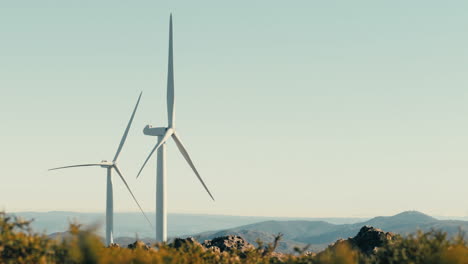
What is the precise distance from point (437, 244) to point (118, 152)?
491 feet

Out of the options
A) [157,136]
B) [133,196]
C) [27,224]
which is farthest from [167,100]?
[27,224]

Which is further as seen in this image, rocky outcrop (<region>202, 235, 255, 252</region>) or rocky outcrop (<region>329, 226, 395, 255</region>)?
rocky outcrop (<region>202, 235, 255, 252</region>)

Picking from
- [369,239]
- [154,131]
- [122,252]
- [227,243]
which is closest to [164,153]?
[154,131]

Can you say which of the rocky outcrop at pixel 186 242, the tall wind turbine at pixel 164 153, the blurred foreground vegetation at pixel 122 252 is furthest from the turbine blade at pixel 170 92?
the blurred foreground vegetation at pixel 122 252

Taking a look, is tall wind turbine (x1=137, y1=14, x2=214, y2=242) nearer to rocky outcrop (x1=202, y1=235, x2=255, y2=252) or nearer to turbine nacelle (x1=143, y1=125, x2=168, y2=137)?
turbine nacelle (x1=143, y1=125, x2=168, y2=137)

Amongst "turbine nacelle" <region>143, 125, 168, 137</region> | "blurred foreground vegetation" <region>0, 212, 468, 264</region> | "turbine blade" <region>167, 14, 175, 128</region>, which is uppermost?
"turbine blade" <region>167, 14, 175, 128</region>

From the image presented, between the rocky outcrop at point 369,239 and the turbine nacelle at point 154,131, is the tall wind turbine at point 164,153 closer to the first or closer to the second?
the turbine nacelle at point 154,131

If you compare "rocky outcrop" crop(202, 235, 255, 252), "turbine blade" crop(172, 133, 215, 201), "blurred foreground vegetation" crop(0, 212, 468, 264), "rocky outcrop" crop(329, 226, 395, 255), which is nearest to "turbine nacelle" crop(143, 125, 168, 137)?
"turbine blade" crop(172, 133, 215, 201)

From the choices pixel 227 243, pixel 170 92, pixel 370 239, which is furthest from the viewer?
pixel 170 92

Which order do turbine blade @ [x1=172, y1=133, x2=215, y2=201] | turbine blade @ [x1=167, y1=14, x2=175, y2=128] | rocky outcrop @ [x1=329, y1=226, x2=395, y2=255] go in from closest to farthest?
rocky outcrop @ [x1=329, y1=226, x2=395, y2=255] → turbine blade @ [x1=172, y1=133, x2=215, y2=201] → turbine blade @ [x1=167, y1=14, x2=175, y2=128]

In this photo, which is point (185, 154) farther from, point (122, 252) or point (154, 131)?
point (122, 252)

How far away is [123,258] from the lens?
40312 millimetres

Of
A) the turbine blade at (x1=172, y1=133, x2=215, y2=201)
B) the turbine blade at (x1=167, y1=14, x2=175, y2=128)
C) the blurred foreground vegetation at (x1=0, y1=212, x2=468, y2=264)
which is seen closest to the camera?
the blurred foreground vegetation at (x1=0, y1=212, x2=468, y2=264)

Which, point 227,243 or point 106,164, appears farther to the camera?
point 106,164
